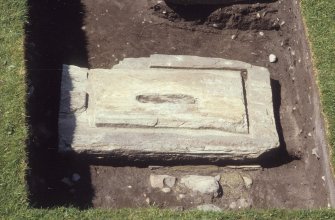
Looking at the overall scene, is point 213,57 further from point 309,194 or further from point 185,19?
point 309,194

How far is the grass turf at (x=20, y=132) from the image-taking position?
4320mm

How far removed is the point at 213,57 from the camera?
20.1 feet

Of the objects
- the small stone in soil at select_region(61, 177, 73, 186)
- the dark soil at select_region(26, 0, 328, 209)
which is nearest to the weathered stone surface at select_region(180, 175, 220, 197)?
the dark soil at select_region(26, 0, 328, 209)

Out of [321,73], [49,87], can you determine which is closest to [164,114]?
[49,87]

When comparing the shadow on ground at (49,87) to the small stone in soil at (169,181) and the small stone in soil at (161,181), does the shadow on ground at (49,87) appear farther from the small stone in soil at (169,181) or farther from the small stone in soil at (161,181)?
the small stone in soil at (169,181)

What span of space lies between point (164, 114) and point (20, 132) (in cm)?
143

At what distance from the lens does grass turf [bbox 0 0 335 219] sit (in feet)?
14.2

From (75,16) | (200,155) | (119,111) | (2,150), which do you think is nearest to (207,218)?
(200,155)

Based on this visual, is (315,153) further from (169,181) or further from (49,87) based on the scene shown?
(49,87)

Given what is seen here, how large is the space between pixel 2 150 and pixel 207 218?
77.1 inches

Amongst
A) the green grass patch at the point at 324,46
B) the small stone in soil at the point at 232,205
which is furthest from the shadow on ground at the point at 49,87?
the green grass patch at the point at 324,46

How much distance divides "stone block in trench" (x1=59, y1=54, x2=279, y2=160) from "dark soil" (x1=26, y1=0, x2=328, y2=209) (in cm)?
30

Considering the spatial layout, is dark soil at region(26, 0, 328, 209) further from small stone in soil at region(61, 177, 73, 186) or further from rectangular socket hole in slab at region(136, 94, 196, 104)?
rectangular socket hole in slab at region(136, 94, 196, 104)

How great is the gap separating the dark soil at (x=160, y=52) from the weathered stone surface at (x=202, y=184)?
9 centimetres
